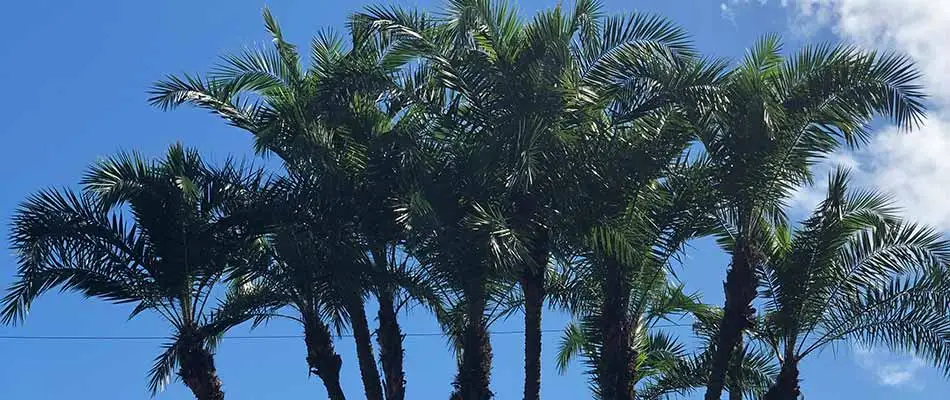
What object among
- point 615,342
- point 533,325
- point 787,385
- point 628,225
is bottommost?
point 787,385

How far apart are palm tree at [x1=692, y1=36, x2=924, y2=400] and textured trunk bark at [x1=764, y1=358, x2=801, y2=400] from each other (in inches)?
26.2

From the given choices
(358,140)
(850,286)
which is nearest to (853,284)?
(850,286)


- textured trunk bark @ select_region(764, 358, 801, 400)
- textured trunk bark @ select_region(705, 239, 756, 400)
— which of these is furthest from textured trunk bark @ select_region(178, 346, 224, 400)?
textured trunk bark @ select_region(764, 358, 801, 400)

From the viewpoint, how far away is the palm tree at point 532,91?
1527 cm

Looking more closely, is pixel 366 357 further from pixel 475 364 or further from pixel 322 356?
pixel 475 364

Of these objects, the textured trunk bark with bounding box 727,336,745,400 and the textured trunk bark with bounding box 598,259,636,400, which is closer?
the textured trunk bark with bounding box 598,259,636,400

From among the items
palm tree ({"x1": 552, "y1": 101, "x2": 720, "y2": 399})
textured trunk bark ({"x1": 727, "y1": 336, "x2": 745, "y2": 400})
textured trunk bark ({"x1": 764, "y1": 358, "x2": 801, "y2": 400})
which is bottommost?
textured trunk bark ({"x1": 764, "y1": 358, "x2": 801, "y2": 400})

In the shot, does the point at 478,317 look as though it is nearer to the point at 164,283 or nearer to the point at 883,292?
the point at 164,283

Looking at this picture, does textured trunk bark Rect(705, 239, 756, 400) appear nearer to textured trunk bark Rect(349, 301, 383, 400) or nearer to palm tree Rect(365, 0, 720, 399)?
palm tree Rect(365, 0, 720, 399)

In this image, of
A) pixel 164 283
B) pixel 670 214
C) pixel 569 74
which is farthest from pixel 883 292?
pixel 164 283

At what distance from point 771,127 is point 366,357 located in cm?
573

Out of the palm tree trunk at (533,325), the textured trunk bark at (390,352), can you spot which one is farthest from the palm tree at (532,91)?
the textured trunk bark at (390,352)

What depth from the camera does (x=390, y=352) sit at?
55.3 ft

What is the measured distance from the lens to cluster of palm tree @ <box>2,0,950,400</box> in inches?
603
